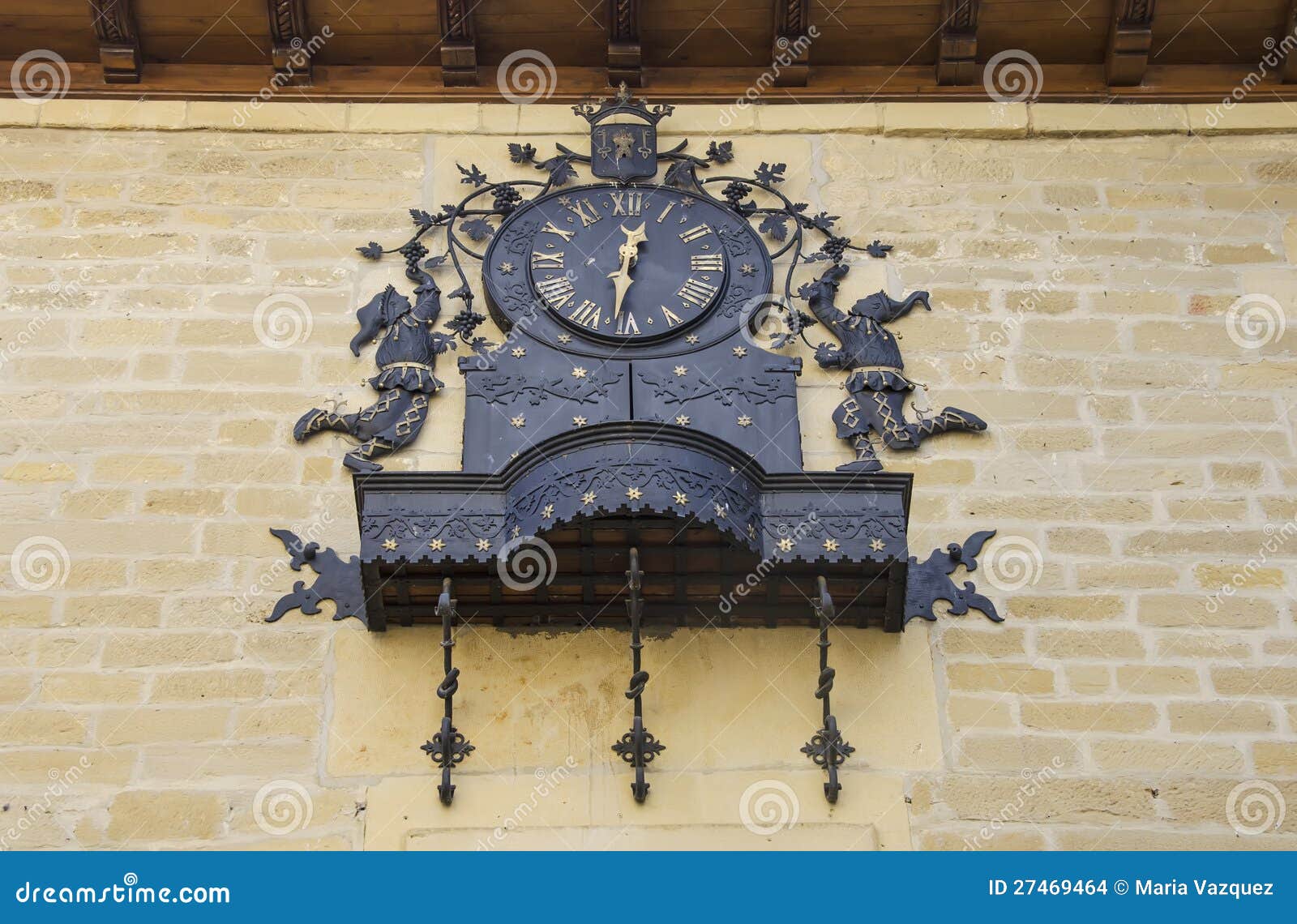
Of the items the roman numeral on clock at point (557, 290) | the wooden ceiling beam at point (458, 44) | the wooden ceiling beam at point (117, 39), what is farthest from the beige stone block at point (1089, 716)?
the wooden ceiling beam at point (117, 39)

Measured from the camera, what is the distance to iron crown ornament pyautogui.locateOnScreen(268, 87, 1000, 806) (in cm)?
590

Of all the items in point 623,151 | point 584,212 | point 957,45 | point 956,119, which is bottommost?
point 584,212

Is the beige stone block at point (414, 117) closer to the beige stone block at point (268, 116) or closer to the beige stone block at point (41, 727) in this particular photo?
the beige stone block at point (268, 116)

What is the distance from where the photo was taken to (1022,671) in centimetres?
617

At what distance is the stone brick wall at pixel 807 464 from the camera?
19.3 ft

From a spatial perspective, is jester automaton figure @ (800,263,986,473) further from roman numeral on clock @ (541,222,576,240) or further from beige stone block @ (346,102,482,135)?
beige stone block @ (346,102,482,135)

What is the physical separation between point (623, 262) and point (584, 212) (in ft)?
1.13

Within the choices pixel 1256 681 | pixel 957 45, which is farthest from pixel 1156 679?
pixel 957 45

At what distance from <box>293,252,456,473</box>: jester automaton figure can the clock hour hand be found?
639 millimetres

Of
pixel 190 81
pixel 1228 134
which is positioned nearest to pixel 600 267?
pixel 190 81

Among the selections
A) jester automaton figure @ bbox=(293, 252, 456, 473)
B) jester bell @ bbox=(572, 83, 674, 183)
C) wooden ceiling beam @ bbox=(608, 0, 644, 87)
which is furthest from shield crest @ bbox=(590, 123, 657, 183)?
jester automaton figure @ bbox=(293, 252, 456, 473)

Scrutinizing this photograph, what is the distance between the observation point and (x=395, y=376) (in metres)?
6.73

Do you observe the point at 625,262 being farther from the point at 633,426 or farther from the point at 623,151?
the point at 633,426

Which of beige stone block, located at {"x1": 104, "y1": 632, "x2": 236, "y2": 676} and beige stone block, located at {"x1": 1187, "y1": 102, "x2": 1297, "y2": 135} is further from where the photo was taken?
beige stone block, located at {"x1": 1187, "y1": 102, "x2": 1297, "y2": 135}
